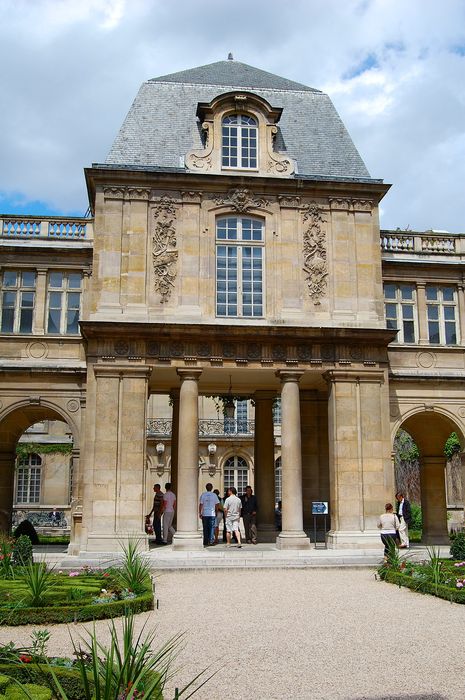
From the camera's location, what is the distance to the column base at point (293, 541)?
1955cm

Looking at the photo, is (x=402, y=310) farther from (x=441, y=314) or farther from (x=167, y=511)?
(x=167, y=511)

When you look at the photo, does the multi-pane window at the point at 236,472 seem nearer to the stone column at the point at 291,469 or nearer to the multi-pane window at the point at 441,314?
the multi-pane window at the point at 441,314

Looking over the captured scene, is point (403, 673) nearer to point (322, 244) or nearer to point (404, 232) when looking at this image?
point (322, 244)

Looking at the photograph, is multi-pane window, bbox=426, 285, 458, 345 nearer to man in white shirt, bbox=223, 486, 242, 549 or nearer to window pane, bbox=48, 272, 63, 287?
man in white shirt, bbox=223, 486, 242, 549

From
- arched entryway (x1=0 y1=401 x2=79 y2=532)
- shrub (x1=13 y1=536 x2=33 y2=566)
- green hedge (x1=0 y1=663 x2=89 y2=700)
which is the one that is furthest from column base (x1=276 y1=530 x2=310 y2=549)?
green hedge (x1=0 y1=663 x2=89 y2=700)

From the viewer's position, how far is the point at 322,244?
21.8 meters

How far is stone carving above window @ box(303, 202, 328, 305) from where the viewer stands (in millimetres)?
21547

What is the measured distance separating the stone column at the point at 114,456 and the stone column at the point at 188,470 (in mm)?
974

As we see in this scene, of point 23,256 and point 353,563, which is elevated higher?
point 23,256

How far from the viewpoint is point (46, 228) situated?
23.2 m

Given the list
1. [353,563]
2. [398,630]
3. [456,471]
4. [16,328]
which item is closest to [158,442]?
[456,471]

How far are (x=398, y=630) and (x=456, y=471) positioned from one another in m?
31.7

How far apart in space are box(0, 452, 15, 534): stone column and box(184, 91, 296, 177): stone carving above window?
10995mm

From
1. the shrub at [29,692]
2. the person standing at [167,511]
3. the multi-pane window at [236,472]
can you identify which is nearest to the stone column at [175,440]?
the person standing at [167,511]
